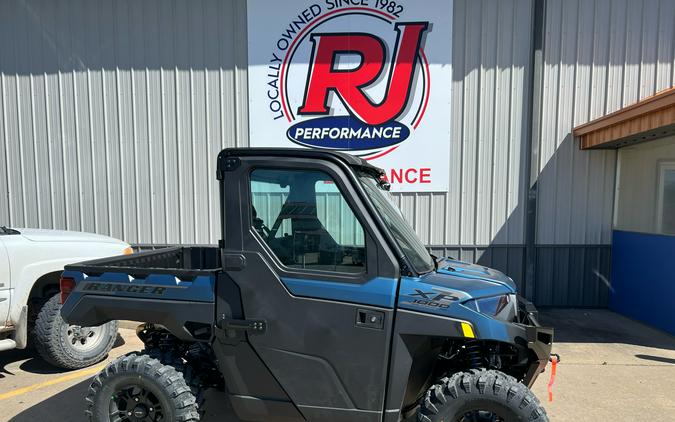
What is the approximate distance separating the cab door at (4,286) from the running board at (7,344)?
0.56 ft

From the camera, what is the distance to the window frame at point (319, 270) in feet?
7.42

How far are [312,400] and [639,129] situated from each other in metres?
5.84

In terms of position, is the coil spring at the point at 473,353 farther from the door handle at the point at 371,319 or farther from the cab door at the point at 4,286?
the cab door at the point at 4,286

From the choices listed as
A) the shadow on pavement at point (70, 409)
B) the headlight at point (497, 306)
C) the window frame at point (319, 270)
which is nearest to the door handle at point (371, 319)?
the window frame at point (319, 270)

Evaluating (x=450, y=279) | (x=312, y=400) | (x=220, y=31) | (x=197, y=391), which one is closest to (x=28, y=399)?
(x=197, y=391)

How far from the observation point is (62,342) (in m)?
3.94

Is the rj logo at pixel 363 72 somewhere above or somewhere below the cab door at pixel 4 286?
above

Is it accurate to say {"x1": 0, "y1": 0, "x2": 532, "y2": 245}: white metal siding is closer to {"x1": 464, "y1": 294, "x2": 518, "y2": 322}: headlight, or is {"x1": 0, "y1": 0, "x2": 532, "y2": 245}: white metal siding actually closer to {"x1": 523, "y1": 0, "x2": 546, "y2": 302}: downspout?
{"x1": 523, "y1": 0, "x2": 546, "y2": 302}: downspout

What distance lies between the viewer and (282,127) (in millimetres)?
6543

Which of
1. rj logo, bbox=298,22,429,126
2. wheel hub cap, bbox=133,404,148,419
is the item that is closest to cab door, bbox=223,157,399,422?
wheel hub cap, bbox=133,404,148,419

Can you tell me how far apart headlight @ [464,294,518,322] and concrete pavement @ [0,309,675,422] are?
58.3 inches

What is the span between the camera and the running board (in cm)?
357

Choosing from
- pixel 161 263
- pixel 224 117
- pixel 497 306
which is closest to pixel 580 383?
pixel 497 306

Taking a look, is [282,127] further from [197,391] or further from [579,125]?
[579,125]
